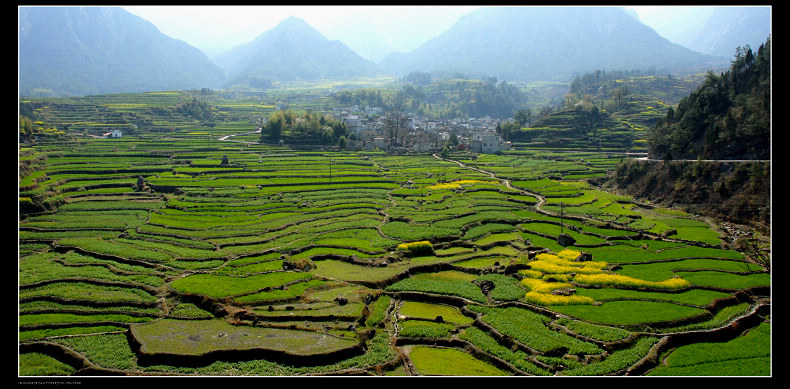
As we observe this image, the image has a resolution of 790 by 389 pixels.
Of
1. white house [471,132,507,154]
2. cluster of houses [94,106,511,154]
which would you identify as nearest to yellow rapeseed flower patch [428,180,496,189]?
cluster of houses [94,106,511,154]

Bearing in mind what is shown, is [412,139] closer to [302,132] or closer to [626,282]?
[302,132]

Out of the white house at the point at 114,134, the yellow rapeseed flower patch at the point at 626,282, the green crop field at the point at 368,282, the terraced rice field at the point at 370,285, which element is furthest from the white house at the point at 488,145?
the yellow rapeseed flower patch at the point at 626,282

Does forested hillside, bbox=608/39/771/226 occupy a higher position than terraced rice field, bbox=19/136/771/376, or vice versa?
forested hillside, bbox=608/39/771/226

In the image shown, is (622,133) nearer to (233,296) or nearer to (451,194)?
(451,194)

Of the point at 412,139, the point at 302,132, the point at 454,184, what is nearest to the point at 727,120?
the point at 454,184

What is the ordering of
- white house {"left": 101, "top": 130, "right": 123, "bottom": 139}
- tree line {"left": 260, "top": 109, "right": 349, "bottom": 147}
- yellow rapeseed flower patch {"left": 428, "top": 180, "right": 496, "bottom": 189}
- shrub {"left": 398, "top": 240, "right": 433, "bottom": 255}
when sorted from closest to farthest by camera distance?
shrub {"left": 398, "top": 240, "right": 433, "bottom": 255} → yellow rapeseed flower patch {"left": 428, "top": 180, "right": 496, "bottom": 189} → white house {"left": 101, "top": 130, "right": 123, "bottom": 139} → tree line {"left": 260, "top": 109, "right": 349, "bottom": 147}

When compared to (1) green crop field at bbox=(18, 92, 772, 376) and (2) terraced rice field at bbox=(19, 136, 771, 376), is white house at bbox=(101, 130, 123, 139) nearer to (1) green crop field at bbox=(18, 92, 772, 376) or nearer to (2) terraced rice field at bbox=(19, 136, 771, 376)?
(1) green crop field at bbox=(18, 92, 772, 376)
